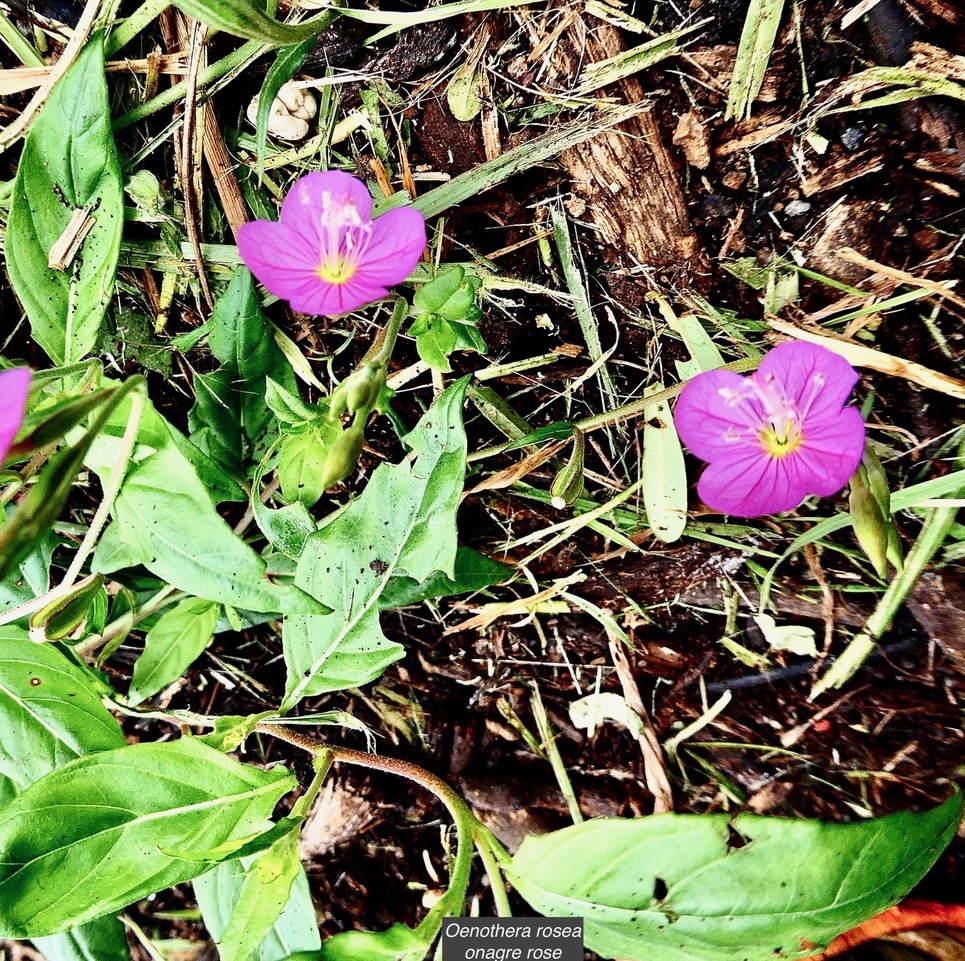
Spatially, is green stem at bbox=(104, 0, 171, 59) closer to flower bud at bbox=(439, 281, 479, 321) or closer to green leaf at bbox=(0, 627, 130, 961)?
flower bud at bbox=(439, 281, 479, 321)

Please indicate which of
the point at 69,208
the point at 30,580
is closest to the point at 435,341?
the point at 69,208

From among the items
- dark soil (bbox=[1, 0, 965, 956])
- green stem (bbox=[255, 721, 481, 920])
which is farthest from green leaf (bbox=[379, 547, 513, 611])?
green stem (bbox=[255, 721, 481, 920])

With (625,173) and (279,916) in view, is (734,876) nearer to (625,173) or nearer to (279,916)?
(279,916)

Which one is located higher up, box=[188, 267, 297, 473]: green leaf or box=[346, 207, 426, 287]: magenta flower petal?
box=[346, 207, 426, 287]: magenta flower petal

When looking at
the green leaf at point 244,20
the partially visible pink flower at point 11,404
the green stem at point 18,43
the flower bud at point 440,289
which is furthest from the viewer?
the green stem at point 18,43

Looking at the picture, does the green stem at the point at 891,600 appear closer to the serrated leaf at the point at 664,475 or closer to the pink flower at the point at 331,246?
the serrated leaf at the point at 664,475

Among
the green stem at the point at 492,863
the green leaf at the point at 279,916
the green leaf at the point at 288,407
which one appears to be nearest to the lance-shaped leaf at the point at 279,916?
the green leaf at the point at 279,916

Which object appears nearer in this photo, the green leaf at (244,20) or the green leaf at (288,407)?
the green leaf at (244,20)
